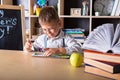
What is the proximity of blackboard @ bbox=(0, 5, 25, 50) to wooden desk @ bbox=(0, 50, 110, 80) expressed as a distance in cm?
43

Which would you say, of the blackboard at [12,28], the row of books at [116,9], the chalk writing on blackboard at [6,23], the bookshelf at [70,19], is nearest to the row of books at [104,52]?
the blackboard at [12,28]

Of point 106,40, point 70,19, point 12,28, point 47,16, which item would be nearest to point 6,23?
point 12,28

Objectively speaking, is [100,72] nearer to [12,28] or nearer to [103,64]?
[103,64]

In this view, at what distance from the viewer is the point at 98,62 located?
945 millimetres

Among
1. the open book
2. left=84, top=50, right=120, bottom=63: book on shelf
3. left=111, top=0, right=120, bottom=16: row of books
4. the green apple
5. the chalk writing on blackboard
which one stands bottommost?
the green apple

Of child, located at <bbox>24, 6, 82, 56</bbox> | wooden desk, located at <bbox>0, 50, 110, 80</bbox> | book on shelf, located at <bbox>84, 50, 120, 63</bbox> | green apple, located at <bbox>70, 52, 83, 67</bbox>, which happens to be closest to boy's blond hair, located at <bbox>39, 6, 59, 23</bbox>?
child, located at <bbox>24, 6, 82, 56</bbox>

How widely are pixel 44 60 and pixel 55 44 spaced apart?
548mm

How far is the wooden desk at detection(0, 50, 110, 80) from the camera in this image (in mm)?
946

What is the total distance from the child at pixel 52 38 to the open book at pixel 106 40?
451 millimetres

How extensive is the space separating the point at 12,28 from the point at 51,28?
37cm

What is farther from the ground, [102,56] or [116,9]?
[116,9]

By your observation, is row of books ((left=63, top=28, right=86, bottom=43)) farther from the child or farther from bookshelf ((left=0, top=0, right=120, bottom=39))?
the child

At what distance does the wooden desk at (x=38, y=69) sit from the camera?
946 millimetres

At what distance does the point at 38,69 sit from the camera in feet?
3.51
